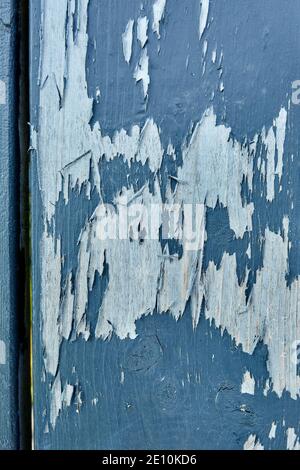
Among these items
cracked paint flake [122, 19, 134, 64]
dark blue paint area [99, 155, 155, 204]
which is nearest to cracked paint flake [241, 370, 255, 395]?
dark blue paint area [99, 155, 155, 204]

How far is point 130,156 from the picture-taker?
0.48 m

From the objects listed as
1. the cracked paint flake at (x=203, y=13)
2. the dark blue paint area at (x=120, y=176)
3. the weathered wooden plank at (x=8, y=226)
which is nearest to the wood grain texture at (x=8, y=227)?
the weathered wooden plank at (x=8, y=226)

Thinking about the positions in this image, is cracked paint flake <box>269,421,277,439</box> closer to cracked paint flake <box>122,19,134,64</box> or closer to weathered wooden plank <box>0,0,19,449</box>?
weathered wooden plank <box>0,0,19,449</box>

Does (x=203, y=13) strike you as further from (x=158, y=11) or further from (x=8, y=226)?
(x=8, y=226)

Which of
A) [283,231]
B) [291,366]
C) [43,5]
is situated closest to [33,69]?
[43,5]

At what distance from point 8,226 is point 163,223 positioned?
0.18 metres

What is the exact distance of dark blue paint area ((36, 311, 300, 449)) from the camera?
0.48 meters

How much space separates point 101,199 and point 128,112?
3.8 inches

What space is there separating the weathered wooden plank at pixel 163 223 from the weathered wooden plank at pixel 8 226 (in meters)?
0.03

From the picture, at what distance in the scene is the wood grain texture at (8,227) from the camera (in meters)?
0.50

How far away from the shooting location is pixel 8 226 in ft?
1.66

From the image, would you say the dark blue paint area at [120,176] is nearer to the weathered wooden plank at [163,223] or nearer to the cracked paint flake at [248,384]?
the weathered wooden plank at [163,223]

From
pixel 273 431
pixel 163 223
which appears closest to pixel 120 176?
pixel 163 223
